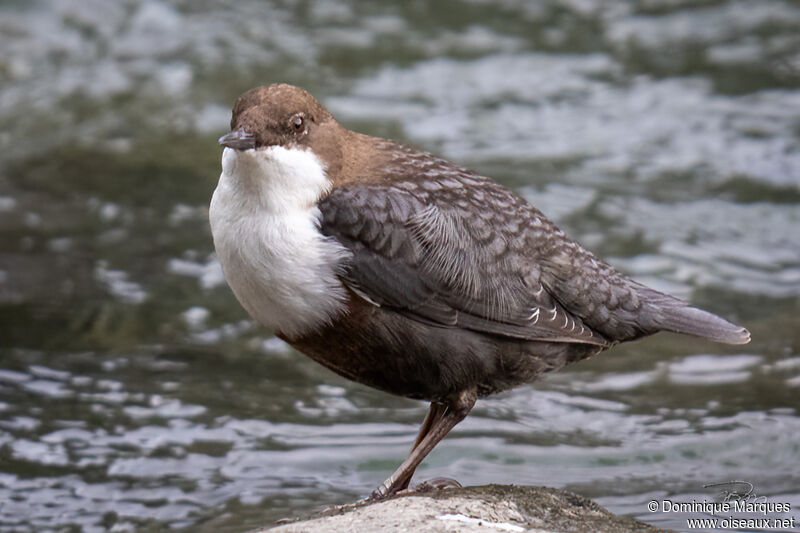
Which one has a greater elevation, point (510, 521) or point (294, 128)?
point (294, 128)

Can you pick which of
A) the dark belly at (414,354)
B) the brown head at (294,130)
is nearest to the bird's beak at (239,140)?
the brown head at (294,130)

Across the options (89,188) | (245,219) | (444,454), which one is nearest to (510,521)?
(245,219)

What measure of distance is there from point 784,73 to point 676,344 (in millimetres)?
3810

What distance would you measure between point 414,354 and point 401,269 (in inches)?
11.4

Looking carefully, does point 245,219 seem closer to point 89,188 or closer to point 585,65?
point 89,188

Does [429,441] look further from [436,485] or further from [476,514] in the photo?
[476,514]

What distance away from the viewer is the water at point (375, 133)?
487 cm

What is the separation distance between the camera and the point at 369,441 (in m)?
5.07

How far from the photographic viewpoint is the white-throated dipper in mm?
3518

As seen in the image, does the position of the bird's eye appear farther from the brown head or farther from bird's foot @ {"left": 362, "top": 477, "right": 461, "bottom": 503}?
bird's foot @ {"left": 362, "top": 477, "right": 461, "bottom": 503}

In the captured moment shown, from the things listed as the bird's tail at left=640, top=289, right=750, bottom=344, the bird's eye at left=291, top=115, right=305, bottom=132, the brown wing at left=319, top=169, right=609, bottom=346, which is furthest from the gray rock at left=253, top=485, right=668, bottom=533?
the bird's eye at left=291, top=115, right=305, bottom=132

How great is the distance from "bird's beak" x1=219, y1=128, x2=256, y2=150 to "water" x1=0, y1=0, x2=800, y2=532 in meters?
1.65

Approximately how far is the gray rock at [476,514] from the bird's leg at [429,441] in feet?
0.36

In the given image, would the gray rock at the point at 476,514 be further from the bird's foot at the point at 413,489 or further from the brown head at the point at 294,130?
the brown head at the point at 294,130
